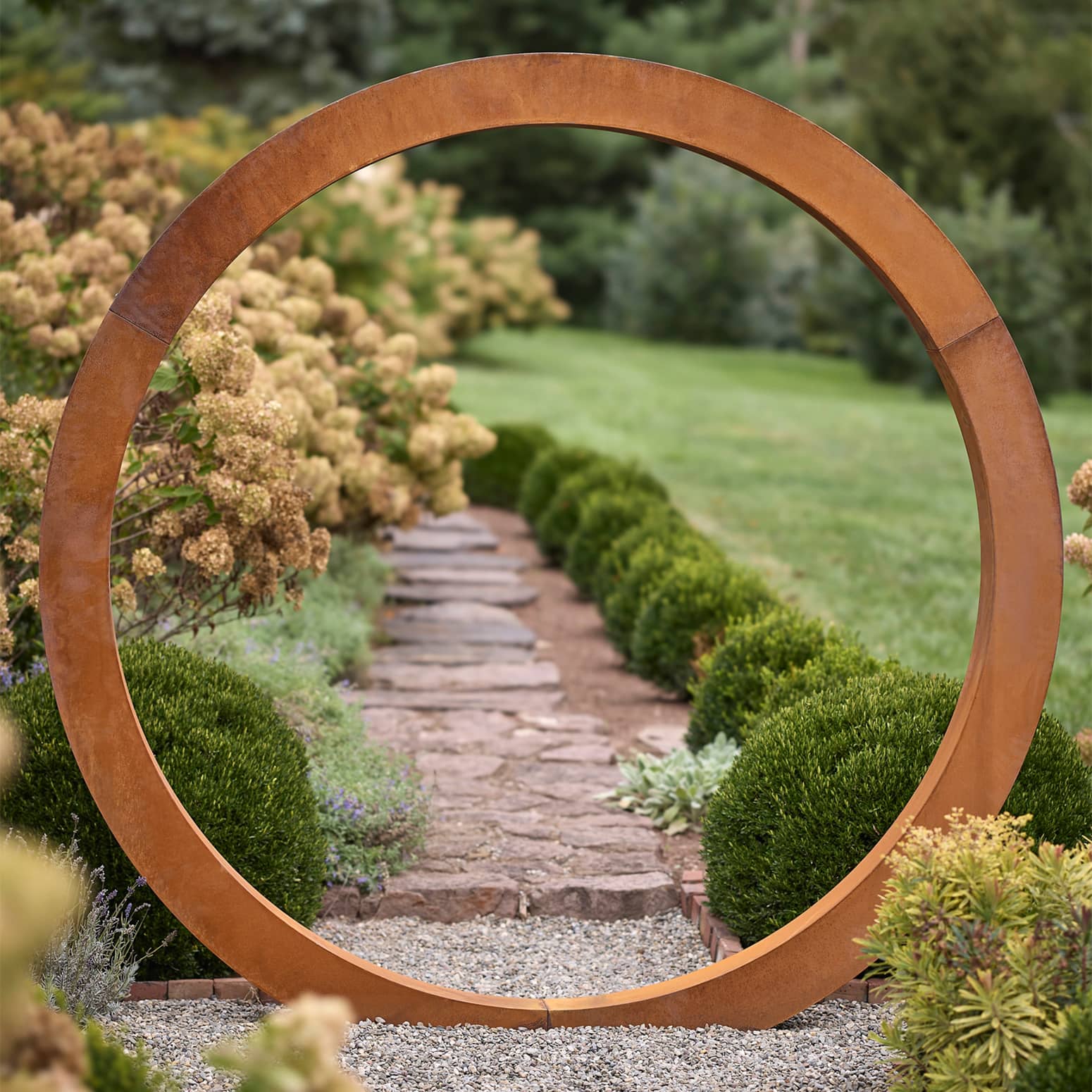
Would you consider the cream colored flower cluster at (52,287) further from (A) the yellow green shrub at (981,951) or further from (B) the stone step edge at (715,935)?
(A) the yellow green shrub at (981,951)

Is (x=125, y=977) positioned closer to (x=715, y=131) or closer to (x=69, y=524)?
(x=69, y=524)

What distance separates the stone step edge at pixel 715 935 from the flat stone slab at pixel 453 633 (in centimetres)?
291

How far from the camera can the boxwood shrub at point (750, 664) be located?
4.70 m

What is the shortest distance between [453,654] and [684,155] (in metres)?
24.7

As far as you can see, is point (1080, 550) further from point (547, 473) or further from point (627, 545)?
point (547, 473)

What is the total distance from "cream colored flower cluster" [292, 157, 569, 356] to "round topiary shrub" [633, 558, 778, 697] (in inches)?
193

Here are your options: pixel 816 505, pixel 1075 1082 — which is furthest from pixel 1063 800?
pixel 816 505

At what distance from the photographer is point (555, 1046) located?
306cm

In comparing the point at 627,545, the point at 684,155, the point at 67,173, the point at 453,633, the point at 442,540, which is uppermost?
the point at 684,155

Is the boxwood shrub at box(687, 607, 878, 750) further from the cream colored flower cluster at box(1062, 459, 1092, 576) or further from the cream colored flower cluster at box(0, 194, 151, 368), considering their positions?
the cream colored flower cluster at box(0, 194, 151, 368)

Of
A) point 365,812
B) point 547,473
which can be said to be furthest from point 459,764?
point 547,473

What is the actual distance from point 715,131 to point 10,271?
3.49m

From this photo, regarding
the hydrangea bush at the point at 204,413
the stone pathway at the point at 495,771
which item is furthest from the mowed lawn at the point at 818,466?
the hydrangea bush at the point at 204,413

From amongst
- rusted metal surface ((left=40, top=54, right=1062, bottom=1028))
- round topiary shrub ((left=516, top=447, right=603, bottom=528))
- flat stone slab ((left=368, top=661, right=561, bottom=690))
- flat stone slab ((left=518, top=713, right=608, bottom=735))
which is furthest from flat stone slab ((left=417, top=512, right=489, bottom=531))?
rusted metal surface ((left=40, top=54, right=1062, bottom=1028))
